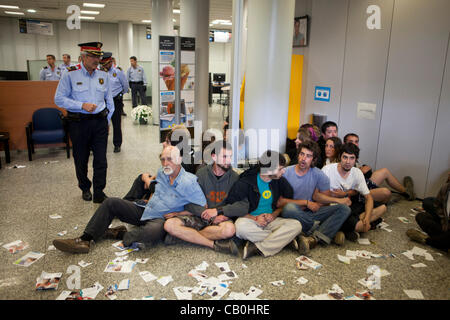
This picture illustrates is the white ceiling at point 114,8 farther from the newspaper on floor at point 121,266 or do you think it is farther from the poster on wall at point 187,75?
the newspaper on floor at point 121,266

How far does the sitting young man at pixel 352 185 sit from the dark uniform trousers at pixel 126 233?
201cm

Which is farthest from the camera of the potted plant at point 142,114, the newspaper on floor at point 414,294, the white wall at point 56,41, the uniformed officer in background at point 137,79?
the white wall at point 56,41

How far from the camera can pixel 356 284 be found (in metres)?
3.11

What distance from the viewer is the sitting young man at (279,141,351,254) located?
148 inches

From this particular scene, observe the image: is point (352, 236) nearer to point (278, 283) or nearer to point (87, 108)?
point (278, 283)

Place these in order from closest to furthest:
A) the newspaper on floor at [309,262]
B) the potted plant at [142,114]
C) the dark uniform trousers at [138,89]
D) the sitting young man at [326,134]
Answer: the newspaper on floor at [309,262] < the sitting young man at [326,134] < the potted plant at [142,114] < the dark uniform trousers at [138,89]

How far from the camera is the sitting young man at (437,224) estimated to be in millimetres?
3656

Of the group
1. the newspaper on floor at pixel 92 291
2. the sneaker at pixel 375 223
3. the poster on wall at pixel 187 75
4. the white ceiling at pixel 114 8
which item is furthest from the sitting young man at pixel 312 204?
the white ceiling at pixel 114 8

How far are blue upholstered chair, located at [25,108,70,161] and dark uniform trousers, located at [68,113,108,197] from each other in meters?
2.53

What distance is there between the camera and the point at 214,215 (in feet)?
11.9

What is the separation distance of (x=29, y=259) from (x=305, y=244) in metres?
2.61

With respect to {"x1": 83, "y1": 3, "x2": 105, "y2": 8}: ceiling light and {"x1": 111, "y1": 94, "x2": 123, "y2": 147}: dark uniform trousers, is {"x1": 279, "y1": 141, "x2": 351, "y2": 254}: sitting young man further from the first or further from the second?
{"x1": 83, "y1": 3, "x2": 105, "y2": 8}: ceiling light

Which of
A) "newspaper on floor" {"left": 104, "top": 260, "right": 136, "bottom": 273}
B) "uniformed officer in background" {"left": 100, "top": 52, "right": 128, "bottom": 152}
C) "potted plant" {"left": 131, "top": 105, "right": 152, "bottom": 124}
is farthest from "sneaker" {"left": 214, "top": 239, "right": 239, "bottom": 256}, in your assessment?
"potted plant" {"left": 131, "top": 105, "right": 152, "bottom": 124}
